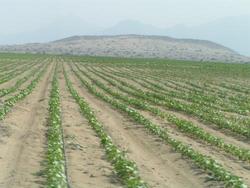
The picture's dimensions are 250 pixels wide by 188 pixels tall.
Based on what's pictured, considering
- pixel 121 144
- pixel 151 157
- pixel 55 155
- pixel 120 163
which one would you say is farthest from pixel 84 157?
pixel 121 144

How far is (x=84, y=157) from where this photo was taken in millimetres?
13266

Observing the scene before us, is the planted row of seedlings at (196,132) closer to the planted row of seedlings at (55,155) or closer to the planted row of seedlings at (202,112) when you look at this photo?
the planted row of seedlings at (202,112)

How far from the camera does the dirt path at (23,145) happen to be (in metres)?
10.8

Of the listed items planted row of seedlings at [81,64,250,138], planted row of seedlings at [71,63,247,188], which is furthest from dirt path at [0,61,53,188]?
planted row of seedlings at [81,64,250,138]

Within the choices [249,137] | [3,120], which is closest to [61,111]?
[3,120]

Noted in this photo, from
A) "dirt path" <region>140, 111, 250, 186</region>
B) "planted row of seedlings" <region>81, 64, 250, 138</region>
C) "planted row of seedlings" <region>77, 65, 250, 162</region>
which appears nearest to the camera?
"dirt path" <region>140, 111, 250, 186</region>

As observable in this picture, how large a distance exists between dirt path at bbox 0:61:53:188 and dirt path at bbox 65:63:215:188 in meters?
2.41

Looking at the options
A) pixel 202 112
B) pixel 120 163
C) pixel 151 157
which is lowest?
pixel 151 157

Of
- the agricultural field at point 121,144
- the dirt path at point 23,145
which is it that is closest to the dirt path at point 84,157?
the agricultural field at point 121,144

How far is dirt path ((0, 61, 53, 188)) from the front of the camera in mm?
10836

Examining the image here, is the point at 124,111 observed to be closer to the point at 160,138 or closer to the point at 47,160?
the point at 160,138

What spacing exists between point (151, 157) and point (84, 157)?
1886 millimetres

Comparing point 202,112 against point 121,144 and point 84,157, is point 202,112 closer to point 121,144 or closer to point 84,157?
point 121,144

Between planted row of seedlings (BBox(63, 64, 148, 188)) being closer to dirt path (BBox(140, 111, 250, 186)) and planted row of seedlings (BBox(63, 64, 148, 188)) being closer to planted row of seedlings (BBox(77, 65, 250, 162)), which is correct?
dirt path (BBox(140, 111, 250, 186))
